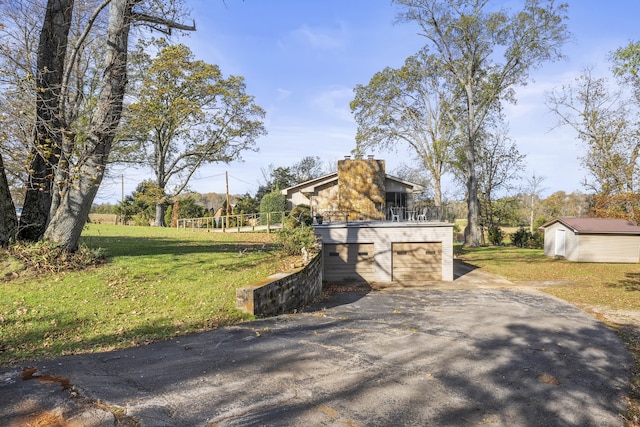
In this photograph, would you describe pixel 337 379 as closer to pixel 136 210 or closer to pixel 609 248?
pixel 609 248

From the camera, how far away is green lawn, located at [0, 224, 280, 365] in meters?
5.96

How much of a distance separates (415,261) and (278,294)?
10.2m

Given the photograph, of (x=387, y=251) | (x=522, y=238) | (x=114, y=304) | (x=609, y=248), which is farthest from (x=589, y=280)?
(x=114, y=304)

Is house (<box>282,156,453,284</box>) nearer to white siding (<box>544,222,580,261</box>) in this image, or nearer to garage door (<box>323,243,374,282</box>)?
garage door (<box>323,243,374,282</box>)

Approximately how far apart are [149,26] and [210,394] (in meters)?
11.0

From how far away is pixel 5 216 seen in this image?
9.37 m

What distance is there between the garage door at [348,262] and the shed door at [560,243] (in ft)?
55.2

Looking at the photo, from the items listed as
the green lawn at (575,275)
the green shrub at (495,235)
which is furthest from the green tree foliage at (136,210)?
the green shrub at (495,235)

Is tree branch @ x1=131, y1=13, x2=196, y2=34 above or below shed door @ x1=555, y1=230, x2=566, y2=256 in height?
above

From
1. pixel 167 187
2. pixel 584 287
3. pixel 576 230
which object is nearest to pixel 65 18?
pixel 584 287

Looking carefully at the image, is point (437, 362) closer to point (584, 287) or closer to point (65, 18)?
point (65, 18)

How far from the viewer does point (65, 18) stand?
412 inches

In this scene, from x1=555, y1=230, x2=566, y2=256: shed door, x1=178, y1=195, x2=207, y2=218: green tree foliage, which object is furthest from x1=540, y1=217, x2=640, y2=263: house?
x1=178, y1=195, x2=207, y2=218: green tree foliage

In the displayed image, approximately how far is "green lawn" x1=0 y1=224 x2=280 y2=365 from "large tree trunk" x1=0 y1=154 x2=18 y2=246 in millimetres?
1045
